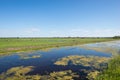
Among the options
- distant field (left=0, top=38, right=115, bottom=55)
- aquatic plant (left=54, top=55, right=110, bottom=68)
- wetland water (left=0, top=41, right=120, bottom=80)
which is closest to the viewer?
wetland water (left=0, top=41, right=120, bottom=80)

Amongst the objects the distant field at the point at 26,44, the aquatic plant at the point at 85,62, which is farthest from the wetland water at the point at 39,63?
the distant field at the point at 26,44

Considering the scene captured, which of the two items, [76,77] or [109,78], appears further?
[76,77]

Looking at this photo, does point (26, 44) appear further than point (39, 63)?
Yes

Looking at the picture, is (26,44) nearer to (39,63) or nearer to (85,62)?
(39,63)

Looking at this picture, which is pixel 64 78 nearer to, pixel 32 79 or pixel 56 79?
pixel 56 79

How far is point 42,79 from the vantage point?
16984 mm

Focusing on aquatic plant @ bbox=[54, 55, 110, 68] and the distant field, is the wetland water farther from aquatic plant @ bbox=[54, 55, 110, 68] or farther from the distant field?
the distant field

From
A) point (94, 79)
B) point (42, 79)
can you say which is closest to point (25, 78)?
point (42, 79)

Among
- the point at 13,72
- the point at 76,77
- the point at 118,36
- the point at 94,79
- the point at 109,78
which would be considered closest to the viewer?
the point at 109,78

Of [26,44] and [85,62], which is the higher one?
[26,44]

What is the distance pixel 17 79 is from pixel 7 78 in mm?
1510

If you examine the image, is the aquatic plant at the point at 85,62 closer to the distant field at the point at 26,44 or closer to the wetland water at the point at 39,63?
the wetland water at the point at 39,63

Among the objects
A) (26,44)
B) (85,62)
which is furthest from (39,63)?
(26,44)

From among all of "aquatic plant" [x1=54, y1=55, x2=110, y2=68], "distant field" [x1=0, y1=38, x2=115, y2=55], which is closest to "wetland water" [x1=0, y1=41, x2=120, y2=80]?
"aquatic plant" [x1=54, y1=55, x2=110, y2=68]
